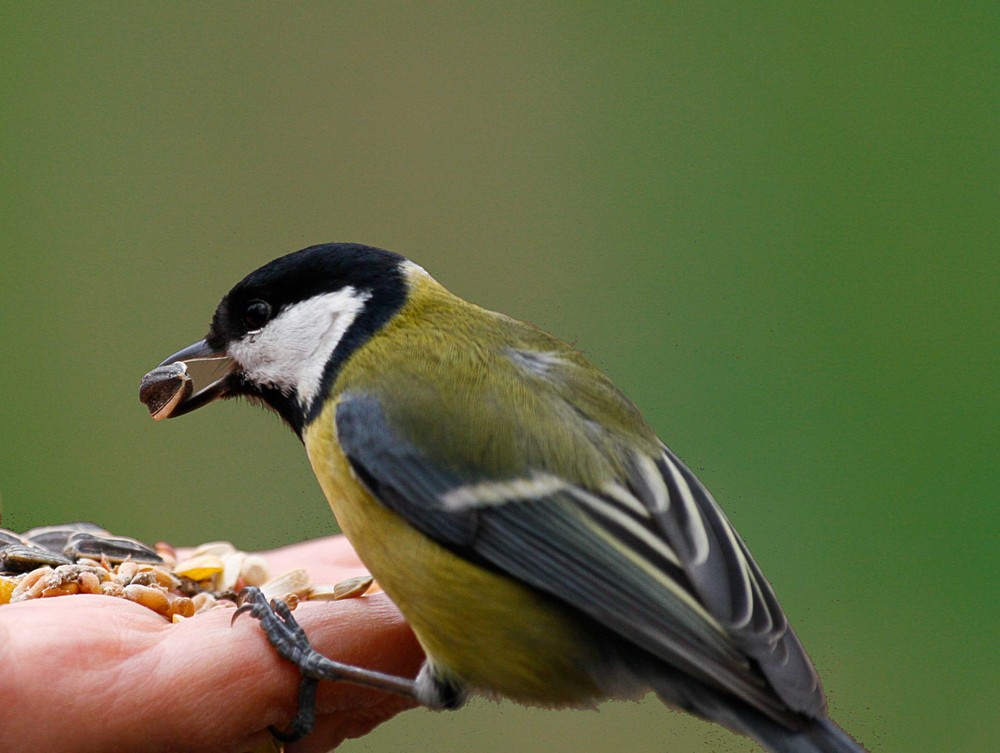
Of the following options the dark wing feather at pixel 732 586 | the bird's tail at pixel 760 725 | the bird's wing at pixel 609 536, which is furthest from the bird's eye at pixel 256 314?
the bird's tail at pixel 760 725

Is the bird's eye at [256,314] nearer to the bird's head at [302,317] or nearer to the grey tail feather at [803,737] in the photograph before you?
the bird's head at [302,317]

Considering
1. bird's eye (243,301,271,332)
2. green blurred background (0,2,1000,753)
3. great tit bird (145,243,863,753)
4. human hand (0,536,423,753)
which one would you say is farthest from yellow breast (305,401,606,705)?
green blurred background (0,2,1000,753)

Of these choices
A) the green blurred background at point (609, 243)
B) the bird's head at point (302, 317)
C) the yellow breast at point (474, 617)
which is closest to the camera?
the yellow breast at point (474, 617)

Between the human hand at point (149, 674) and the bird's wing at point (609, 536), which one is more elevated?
the bird's wing at point (609, 536)

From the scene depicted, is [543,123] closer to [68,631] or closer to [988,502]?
[988,502]

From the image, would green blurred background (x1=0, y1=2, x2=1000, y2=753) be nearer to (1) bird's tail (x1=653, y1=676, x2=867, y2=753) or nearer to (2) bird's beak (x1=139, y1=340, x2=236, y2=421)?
(2) bird's beak (x1=139, y1=340, x2=236, y2=421)

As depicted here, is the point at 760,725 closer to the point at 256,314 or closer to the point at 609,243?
the point at 256,314

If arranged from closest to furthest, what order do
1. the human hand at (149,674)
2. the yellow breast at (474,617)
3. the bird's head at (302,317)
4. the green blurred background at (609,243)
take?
the human hand at (149,674) < the yellow breast at (474,617) < the bird's head at (302,317) < the green blurred background at (609,243)

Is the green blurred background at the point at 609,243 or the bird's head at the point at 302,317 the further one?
the green blurred background at the point at 609,243
